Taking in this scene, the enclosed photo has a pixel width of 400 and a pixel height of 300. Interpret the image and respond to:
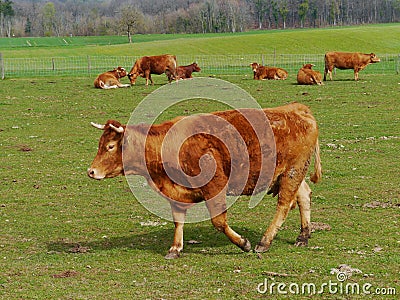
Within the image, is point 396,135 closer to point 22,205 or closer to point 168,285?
point 22,205

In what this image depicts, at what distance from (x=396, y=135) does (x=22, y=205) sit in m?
10.4

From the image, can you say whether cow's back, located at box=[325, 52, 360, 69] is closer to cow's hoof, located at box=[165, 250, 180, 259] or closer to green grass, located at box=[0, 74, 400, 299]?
green grass, located at box=[0, 74, 400, 299]

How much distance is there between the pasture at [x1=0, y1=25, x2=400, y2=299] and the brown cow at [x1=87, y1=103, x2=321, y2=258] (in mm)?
480

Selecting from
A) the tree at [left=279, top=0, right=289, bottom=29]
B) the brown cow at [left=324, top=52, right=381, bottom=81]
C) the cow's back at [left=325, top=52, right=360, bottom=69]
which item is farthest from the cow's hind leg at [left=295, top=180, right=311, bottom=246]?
the tree at [left=279, top=0, right=289, bottom=29]

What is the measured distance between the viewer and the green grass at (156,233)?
7.20 m

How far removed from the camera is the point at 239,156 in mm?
8273

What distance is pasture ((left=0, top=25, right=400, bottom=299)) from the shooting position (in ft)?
23.3

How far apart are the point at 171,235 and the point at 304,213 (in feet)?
6.55

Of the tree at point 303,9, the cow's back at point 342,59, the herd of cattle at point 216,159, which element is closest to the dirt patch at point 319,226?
the herd of cattle at point 216,159

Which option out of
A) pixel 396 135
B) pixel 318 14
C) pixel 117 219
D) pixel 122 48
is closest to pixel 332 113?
pixel 396 135

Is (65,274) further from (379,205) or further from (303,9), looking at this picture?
(303,9)

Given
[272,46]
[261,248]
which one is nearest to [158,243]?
[261,248]

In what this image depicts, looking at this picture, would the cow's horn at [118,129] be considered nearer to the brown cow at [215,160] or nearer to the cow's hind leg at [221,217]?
the brown cow at [215,160]

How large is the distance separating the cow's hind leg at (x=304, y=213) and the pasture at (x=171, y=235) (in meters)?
0.13
